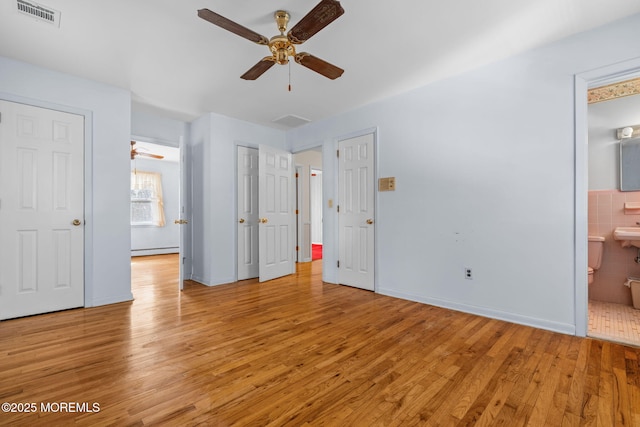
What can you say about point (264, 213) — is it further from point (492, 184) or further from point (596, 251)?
point (596, 251)

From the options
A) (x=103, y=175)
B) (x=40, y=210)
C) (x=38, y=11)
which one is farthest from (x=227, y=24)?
(x=40, y=210)

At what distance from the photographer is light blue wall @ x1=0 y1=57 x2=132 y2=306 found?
10.4 ft

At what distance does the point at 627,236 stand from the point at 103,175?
586 cm

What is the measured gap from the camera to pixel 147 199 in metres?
7.69

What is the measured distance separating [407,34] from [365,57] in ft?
1.57

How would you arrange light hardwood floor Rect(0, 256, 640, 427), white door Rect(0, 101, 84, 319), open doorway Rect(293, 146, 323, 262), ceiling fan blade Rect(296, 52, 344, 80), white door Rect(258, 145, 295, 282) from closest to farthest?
light hardwood floor Rect(0, 256, 640, 427)
ceiling fan blade Rect(296, 52, 344, 80)
white door Rect(0, 101, 84, 319)
white door Rect(258, 145, 295, 282)
open doorway Rect(293, 146, 323, 262)

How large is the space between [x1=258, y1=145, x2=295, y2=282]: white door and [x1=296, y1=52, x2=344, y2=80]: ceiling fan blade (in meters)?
2.28

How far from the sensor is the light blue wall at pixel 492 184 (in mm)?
2484

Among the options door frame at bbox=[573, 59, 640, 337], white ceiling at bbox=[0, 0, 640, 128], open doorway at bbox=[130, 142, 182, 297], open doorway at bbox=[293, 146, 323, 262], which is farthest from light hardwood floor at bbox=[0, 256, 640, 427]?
open doorway at bbox=[130, 142, 182, 297]

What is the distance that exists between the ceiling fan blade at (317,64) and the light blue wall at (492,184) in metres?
1.44

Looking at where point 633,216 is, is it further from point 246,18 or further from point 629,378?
point 246,18

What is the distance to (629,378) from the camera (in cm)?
179

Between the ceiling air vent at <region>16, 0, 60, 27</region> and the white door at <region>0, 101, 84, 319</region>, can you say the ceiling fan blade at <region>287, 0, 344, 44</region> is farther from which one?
the white door at <region>0, 101, 84, 319</region>

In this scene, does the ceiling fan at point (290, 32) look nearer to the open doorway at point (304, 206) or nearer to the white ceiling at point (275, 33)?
the white ceiling at point (275, 33)
